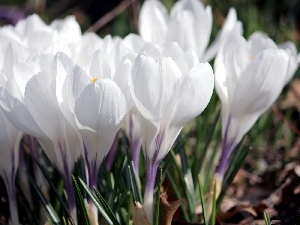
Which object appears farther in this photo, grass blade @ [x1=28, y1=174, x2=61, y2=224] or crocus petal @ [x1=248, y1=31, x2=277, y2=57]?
crocus petal @ [x1=248, y1=31, x2=277, y2=57]

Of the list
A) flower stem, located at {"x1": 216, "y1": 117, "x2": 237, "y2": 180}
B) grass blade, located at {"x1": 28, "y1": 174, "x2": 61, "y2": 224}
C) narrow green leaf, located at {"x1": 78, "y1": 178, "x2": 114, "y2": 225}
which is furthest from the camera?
flower stem, located at {"x1": 216, "y1": 117, "x2": 237, "y2": 180}

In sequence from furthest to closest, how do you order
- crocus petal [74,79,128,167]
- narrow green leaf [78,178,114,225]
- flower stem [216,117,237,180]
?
flower stem [216,117,237,180], narrow green leaf [78,178,114,225], crocus petal [74,79,128,167]

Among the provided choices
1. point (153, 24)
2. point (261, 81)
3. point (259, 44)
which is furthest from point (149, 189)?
point (153, 24)

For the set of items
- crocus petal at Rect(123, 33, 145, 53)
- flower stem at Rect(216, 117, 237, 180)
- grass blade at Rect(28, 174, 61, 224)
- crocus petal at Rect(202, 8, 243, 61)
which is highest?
crocus petal at Rect(123, 33, 145, 53)

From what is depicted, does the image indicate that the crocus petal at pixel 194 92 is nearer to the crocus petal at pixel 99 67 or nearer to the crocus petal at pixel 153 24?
the crocus petal at pixel 99 67

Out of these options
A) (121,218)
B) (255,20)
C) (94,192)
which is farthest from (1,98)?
(255,20)

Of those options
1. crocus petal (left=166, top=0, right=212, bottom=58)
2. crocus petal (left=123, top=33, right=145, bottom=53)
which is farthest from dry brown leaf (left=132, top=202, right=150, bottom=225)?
crocus petal (left=166, top=0, right=212, bottom=58)

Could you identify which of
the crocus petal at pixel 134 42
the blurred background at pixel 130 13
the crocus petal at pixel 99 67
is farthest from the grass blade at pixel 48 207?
the blurred background at pixel 130 13

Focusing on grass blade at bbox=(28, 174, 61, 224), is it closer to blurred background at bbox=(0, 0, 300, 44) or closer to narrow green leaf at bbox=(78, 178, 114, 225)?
narrow green leaf at bbox=(78, 178, 114, 225)
